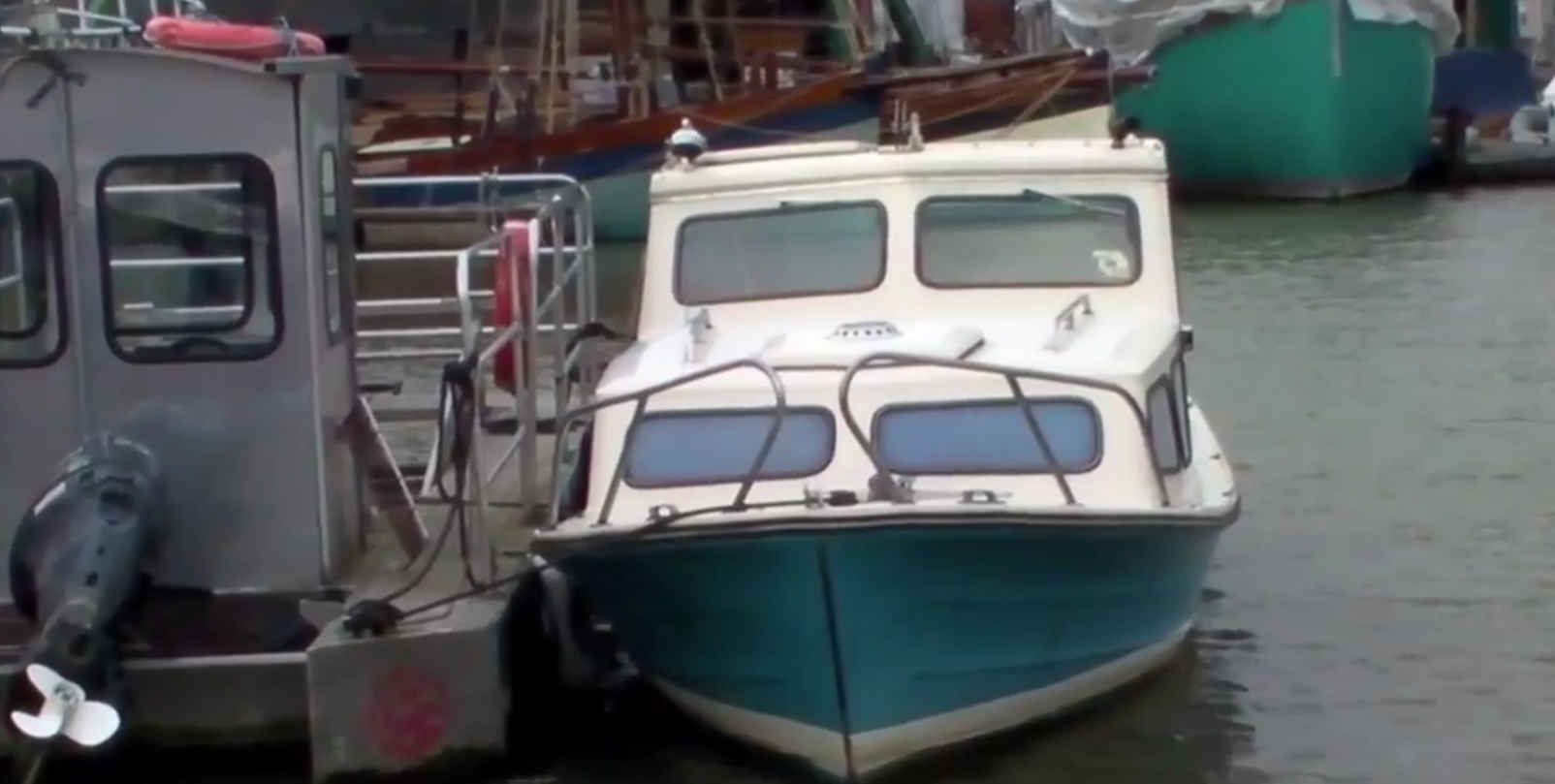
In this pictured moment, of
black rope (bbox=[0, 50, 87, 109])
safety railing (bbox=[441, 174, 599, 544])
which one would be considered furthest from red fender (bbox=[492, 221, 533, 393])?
black rope (bbox=[0, 50, 87, 109])

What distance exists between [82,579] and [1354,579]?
232 inches

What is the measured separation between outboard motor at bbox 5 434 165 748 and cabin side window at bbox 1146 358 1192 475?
3379mm

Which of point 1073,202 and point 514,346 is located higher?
point 1073,202

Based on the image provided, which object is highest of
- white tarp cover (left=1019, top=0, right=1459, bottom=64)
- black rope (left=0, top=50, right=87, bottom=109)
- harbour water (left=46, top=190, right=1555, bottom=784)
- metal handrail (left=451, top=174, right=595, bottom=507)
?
white tarp cover (left=1019, top=0, right=1459, bottom=64)

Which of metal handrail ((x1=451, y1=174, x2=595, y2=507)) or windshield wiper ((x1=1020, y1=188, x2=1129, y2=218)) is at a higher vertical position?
windshield wiper ((x1=1020, y1=188, x2=1129, y2=218))

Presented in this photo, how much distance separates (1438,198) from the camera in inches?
1219

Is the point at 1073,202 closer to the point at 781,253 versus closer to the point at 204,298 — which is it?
the point at 781,253

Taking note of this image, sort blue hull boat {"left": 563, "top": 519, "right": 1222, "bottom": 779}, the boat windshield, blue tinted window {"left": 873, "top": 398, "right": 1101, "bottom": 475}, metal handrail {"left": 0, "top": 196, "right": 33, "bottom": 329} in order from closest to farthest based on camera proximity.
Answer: blue hull boat {"left": 563, "top": 519, "right": 1222, "bottom": 779} → blue tinted window {"left": 873, "top": 398, "right": 1101, "bottom": 475} → metal handrail {"left": 0, "top": 196, "right": 33, "bottom": 329} → the boat windshield

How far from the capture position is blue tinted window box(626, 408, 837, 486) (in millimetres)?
8570

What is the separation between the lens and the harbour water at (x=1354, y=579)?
9250 millimetres

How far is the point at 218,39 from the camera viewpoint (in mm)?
8953

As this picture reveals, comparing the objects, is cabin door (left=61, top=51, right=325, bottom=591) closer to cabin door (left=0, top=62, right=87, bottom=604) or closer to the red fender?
cabin door (left=0, top=62, right=87, bottom=604)

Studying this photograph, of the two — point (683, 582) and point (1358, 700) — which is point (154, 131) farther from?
point (1358, 700)

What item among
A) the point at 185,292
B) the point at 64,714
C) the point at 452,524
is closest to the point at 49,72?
the point at 185,292
